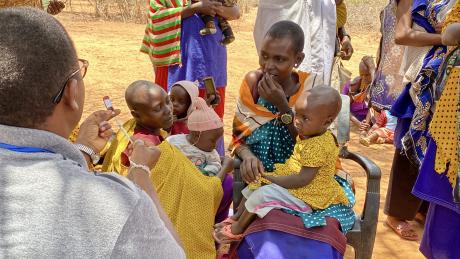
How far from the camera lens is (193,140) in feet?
10.2

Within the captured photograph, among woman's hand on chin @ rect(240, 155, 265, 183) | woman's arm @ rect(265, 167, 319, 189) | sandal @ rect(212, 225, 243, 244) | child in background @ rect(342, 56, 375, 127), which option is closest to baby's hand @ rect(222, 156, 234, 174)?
woman's hand on chin @ rect(240, 155, 265, 183)

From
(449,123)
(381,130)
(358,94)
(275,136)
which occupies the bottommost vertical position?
(381,130)

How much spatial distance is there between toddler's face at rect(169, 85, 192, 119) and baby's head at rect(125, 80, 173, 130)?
513mm

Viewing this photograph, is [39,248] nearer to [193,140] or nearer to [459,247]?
[193,140]

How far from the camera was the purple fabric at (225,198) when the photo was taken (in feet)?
10.6

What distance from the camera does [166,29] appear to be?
14.3 feet

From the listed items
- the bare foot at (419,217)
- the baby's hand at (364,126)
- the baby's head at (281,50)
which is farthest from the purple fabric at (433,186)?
the baby's hand at (364,126)

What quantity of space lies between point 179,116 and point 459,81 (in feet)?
5.90

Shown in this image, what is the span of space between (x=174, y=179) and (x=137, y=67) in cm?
728

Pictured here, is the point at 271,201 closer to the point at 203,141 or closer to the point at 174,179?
the point at 174,179

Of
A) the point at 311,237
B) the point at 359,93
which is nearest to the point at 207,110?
the point at 311,237

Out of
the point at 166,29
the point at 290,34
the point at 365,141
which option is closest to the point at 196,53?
the point at 166,29

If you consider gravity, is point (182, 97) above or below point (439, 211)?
above

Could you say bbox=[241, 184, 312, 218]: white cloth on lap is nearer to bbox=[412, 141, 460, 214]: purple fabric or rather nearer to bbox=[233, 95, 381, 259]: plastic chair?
bbox=[233, 95, 381, 259]: plastic chair
